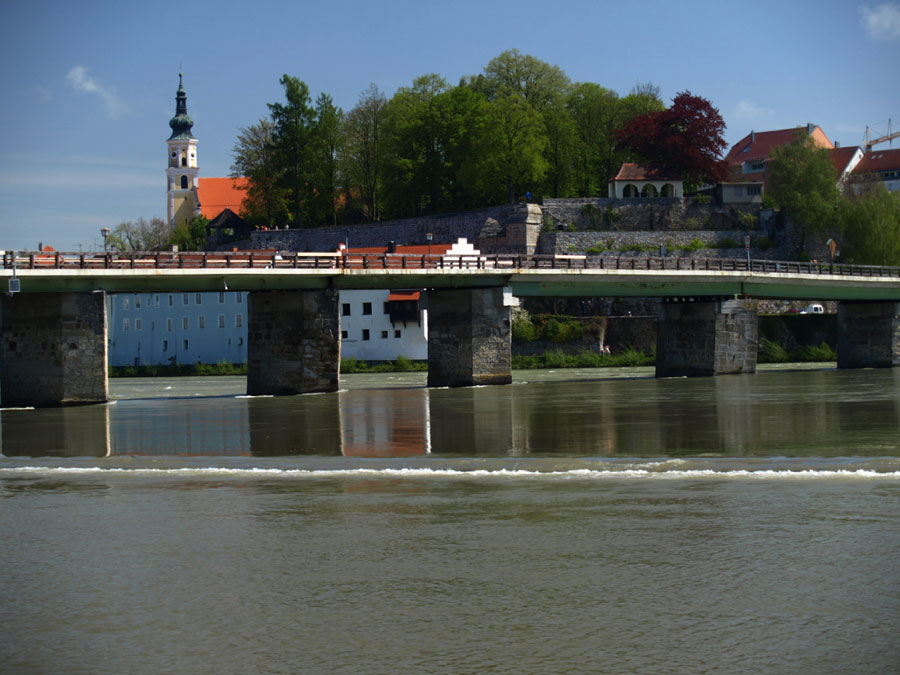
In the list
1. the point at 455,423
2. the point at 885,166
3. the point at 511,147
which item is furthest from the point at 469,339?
the point at 885,166

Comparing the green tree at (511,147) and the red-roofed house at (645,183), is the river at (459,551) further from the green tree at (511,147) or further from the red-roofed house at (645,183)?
the red-roofed house at (645,183)

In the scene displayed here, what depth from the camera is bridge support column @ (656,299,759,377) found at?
7100 centimetres

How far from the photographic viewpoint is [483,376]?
5972 centimetres

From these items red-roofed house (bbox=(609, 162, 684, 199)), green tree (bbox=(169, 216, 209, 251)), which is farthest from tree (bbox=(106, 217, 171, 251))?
red-roofed house (bbox=(609, 162, 684, 199))

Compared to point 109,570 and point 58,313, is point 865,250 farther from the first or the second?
point 109,570

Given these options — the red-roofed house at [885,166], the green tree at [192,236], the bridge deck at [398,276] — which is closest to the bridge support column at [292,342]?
the bridge deck at [398,276]

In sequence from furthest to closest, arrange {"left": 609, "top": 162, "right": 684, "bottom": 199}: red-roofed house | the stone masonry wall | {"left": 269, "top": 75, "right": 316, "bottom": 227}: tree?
1. {"left": 269, "top": 75, "right": 316, "bottom": 227}: tree
2. {"left": 609, "top": 162, "right": 684, "bottom": 199}: red-roofed house
3. the stone masonry wall

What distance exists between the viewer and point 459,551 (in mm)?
16500

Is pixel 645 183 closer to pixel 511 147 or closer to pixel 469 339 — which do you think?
pixel 511 147

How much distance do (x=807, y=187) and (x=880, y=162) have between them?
1526 inches

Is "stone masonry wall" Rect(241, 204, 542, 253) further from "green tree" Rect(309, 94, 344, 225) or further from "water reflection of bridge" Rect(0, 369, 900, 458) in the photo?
"water reflection of bridge" Rect(0, 369, 900, 458)

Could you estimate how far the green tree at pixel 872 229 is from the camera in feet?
329

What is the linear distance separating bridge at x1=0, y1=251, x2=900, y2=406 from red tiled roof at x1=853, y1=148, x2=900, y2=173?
195ft

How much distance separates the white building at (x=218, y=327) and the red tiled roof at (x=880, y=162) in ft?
230
